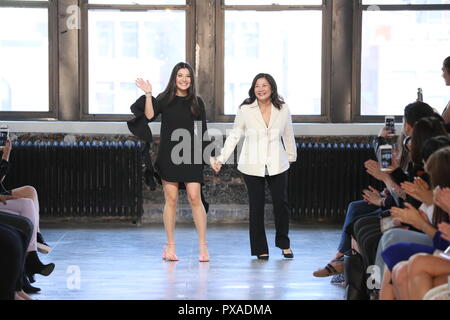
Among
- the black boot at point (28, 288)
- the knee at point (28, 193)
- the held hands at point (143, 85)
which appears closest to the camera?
the black boot at point (28, 288)

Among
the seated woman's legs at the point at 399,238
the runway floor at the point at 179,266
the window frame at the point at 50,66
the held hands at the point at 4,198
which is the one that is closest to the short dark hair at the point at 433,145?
the seated woman's legs at the point at 399,238

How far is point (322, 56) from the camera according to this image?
30.3 ft

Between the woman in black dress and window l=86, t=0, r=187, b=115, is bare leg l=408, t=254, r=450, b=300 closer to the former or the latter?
the woman in black dress

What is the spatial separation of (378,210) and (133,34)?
3.84m

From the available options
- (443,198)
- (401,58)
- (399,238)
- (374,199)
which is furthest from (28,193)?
(401,58)

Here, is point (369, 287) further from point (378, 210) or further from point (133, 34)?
point (133, 34)

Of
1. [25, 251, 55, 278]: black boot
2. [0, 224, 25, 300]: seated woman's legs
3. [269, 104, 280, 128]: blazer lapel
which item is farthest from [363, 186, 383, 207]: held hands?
[0, 224, 25, 300]: seated woman's legs

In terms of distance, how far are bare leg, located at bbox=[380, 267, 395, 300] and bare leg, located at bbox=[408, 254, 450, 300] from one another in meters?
0.29

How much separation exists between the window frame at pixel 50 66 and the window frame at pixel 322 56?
5.09 ft

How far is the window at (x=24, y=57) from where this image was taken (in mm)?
9180

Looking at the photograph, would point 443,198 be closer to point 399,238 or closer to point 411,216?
point 411,216

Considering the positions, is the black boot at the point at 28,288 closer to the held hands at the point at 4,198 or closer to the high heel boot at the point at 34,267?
the high heel boot at the point at 34,267

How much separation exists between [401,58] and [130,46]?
2.63 m
